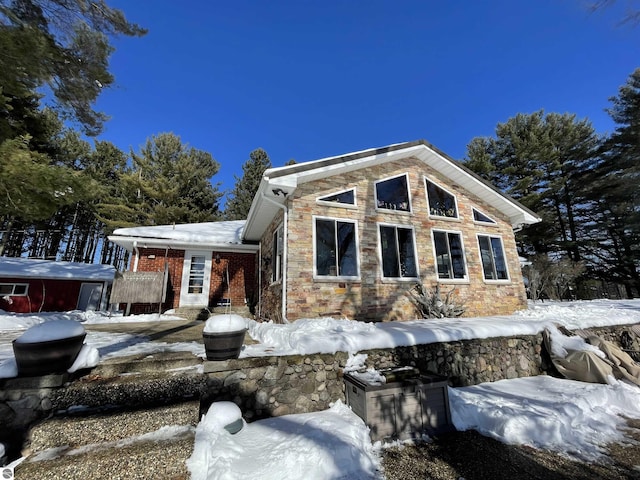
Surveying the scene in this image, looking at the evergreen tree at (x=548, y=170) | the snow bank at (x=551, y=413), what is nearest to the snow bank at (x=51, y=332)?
the snow bank at (x=551, y=413)

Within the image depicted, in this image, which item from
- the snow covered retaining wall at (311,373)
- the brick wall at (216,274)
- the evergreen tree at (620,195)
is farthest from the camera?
the evergreen tree at (620,195)

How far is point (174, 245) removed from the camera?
386 inches

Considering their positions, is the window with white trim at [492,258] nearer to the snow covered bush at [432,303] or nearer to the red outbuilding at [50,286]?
the snow covered bush at [432,303]

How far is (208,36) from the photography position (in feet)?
35.8

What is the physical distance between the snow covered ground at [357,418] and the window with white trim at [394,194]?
13.0 feet

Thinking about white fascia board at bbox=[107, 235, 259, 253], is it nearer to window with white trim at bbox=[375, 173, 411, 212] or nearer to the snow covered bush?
window with white trim at bbox=[375, 173, 411, 212]

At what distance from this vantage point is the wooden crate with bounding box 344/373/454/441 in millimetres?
3174

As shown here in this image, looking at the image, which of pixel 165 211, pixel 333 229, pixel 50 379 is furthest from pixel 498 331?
pixel 165 211

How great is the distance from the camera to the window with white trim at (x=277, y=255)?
7254 mm

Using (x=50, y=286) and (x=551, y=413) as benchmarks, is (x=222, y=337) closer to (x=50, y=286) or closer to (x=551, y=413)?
(x=551, y=413)

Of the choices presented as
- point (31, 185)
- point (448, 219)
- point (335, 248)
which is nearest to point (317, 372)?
point (335, 248)

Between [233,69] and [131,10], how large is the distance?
20.8 feet

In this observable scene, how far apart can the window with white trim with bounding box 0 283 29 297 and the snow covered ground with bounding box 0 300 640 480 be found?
12083mm

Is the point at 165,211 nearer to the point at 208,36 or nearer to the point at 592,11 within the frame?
the point at 208,36
